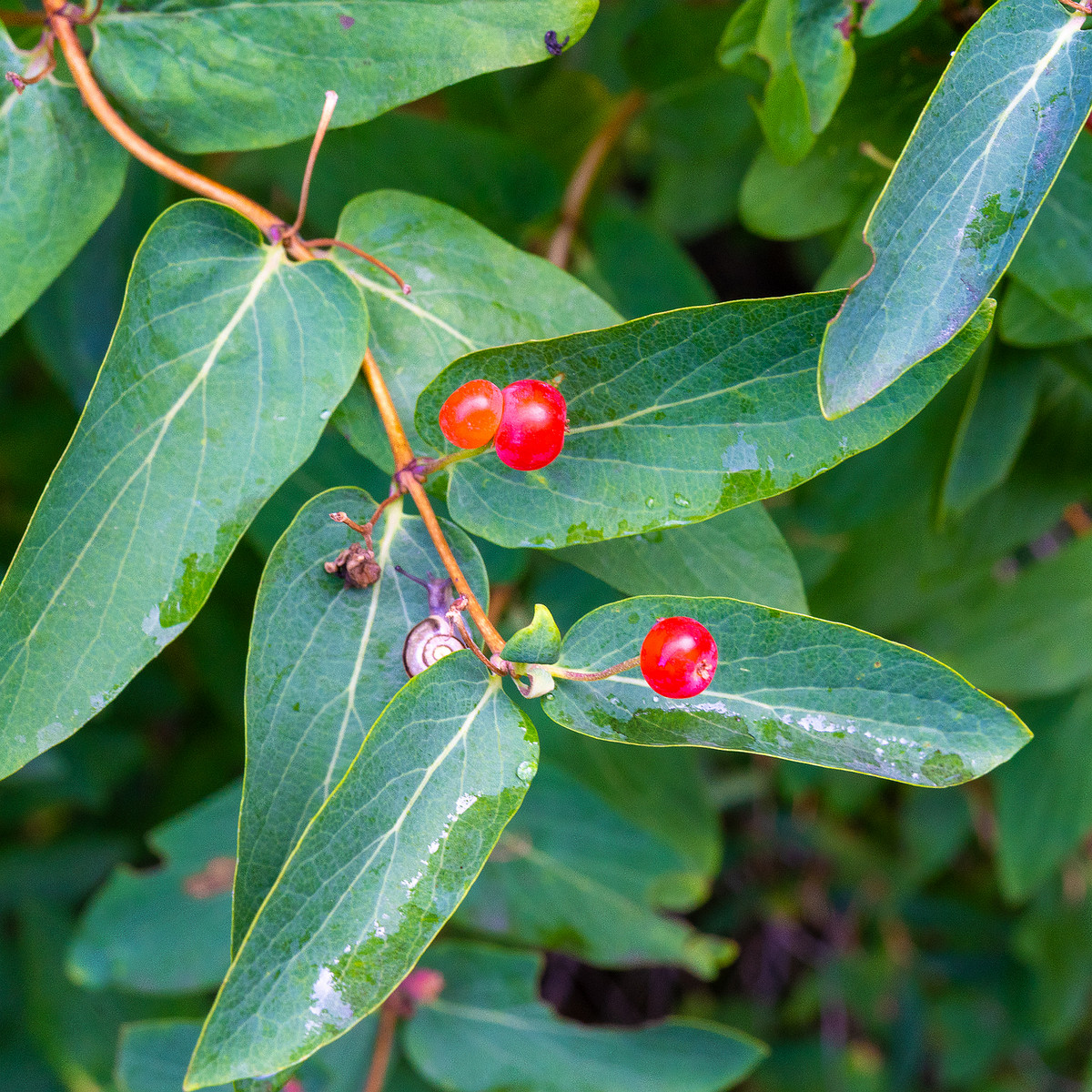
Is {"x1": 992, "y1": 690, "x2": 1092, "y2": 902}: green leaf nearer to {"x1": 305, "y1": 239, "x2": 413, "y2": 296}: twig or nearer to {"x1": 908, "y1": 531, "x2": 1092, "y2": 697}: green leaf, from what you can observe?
{"x1": 908, "y1": 531, "x2": 1092, "y2": 697}: green leaf

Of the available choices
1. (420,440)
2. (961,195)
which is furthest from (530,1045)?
(961,195)

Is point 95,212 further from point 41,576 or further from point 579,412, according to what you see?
point 579,412

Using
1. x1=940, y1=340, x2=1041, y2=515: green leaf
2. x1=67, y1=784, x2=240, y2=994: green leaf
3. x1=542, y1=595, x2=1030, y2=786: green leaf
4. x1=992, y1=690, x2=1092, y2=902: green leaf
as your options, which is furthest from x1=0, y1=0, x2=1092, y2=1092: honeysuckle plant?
x1=992, y1=690, x2=1092, y2=902: green leaf

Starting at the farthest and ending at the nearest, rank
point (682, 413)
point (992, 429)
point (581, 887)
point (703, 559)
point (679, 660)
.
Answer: point (581, 887)
point (992, 429)
point (703, 559)
point (682, 413)
point (679, 660)

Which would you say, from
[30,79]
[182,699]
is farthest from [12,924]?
[30,79]

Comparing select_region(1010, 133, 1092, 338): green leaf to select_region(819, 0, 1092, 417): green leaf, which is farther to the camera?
select_region(1010, 133, 1092, 338): green leaf

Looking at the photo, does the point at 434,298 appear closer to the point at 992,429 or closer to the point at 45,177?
the point at 45,177

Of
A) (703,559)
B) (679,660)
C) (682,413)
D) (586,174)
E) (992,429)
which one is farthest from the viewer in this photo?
(586,174)
